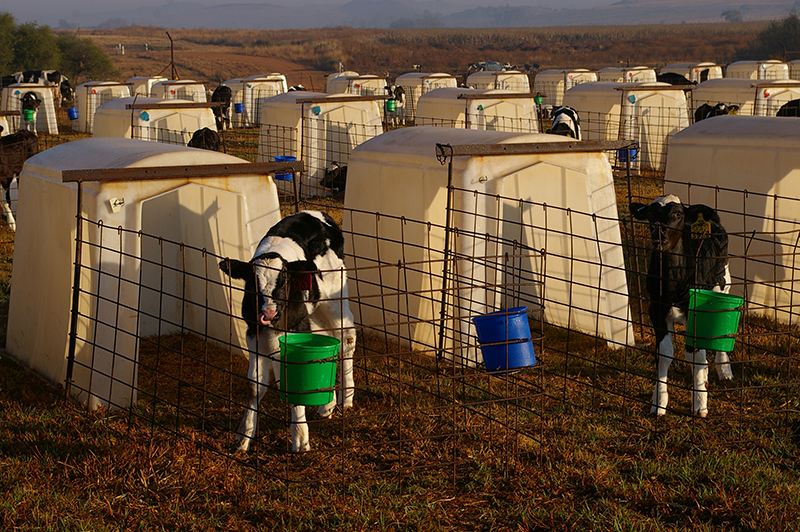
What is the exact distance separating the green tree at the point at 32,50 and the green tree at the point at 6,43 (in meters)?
0.39

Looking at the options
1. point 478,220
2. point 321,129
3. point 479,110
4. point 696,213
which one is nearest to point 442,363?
point 478,220

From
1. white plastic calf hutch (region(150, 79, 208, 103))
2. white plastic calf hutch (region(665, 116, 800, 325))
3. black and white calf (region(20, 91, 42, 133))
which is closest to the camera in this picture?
white plastic calf hutch (region(665, 116, 800, 325))

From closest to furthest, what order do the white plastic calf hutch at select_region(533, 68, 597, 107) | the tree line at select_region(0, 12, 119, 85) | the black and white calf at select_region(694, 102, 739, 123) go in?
the black and white calf at select_region(694, 102, 739, 123) < the white plastic calf hutch at select_region(533, 68, 597, 107) < the tree line at select_region(0, 12, 119, 85)

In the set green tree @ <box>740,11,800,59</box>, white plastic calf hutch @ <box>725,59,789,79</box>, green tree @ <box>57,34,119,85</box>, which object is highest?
green tree @ <box>740,11,800,59</box>

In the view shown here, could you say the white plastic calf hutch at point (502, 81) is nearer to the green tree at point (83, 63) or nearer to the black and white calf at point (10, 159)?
the black and white calf at point (10, 159)

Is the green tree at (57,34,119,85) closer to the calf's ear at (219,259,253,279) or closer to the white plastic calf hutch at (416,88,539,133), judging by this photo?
the white plastic calf hutch at (416,88,539,133)

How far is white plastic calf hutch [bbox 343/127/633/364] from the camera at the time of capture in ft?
25.2

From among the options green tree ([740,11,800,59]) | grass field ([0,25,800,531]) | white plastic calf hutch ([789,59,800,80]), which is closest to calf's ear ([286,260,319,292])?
grass field ([0,25,800,531])

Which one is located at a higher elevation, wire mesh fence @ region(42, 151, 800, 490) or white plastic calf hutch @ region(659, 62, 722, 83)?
white plastic calf hutch @ region(659, 62, 722, 83)

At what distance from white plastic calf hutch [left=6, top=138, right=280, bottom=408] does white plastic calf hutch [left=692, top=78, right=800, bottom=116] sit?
47.5 ft

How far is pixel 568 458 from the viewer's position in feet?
18.6

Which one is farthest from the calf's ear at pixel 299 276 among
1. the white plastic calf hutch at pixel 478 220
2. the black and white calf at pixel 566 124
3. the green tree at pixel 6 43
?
the green tree at pixel 6 43

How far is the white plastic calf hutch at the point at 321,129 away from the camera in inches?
643

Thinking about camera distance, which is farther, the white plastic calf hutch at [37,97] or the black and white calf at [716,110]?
the white plastic calf hutch at [37,97]
